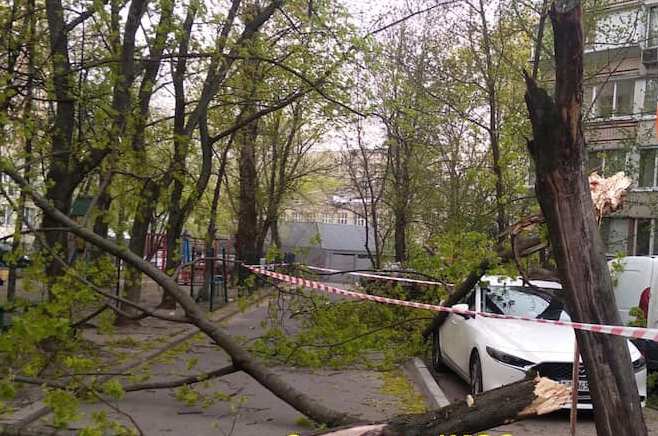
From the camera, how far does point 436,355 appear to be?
33.1 ft

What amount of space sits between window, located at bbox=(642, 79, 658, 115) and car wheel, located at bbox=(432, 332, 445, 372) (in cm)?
2061

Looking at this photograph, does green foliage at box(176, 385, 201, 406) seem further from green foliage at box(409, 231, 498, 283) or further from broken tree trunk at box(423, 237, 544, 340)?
green foliage at box(409, 231, 498, 283)

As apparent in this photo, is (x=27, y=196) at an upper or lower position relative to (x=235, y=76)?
lower

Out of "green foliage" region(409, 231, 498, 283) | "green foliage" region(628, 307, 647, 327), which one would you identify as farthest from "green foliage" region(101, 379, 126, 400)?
"green foliage" region(628, 307, 647, 327)

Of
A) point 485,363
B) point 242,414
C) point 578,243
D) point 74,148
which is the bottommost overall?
point 242,414

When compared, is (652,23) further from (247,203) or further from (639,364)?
(639,364)

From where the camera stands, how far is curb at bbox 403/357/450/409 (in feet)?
25.1

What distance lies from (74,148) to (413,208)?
18435 millimetres

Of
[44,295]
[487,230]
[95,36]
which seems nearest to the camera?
[44,295]

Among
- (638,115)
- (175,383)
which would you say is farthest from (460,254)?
(638,115)

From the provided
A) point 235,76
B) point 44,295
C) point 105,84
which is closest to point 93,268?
point 44,295

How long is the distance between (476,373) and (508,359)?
685 millimetres

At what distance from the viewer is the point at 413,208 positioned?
25734 mm

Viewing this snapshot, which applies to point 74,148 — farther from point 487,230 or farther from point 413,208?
point 413,208
